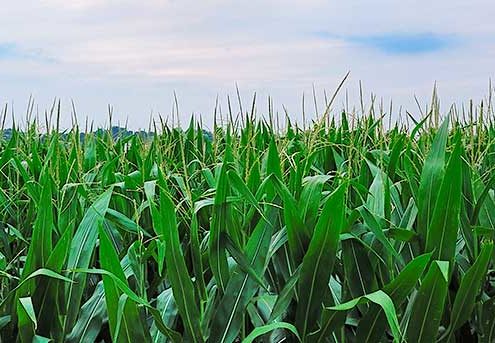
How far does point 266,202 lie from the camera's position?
4.87 ft

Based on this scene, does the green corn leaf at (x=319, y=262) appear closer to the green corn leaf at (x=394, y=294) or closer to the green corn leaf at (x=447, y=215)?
the green corn leaf at (x=394, y=294)

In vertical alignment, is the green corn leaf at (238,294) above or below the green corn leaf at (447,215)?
below

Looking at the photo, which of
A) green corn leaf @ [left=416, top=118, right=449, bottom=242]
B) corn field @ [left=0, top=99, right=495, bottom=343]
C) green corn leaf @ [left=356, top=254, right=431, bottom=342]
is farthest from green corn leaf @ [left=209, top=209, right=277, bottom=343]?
green corn leaf @ [left=416, top=118, right=449, bottom=242]

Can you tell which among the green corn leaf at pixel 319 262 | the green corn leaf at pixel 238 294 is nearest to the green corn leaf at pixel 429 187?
the green corn leaf at pixel 319 262

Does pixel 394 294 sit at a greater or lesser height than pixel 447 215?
lesser

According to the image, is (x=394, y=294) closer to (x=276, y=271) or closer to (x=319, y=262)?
(x=319, y=262)

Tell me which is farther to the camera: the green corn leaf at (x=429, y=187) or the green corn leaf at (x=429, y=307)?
the green corn leaf at (x=429, y=187)

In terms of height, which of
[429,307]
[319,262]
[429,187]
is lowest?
[429,307]

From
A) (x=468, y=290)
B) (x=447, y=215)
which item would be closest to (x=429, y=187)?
(x=447, y=215)

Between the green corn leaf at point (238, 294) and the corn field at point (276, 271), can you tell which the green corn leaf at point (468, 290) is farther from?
the green corn leaf at point (238, 294)

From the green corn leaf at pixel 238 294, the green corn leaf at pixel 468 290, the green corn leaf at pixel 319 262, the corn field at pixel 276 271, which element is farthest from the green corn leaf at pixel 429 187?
the green corn leaf at pixel 238 294

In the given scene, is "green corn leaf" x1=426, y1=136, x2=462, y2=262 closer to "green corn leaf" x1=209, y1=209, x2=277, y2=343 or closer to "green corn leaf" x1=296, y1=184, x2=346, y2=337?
"green corn leaf" x1=296, y1=184, x2=346, y2=337

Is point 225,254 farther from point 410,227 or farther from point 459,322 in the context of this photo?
point 459,322

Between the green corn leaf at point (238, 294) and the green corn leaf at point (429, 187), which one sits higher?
the green corn leaf at point (429, 187)
